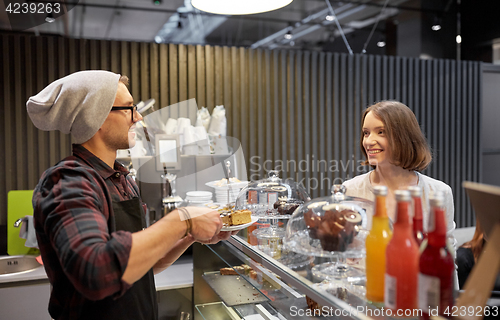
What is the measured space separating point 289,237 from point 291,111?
3.56 metres

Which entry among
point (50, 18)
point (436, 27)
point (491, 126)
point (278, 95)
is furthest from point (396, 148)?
point (436, 27)

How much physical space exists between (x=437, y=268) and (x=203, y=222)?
72 centimetres

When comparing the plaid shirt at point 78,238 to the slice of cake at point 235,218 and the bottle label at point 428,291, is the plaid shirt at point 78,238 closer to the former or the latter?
the slice of cake at point 235,218

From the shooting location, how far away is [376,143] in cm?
206

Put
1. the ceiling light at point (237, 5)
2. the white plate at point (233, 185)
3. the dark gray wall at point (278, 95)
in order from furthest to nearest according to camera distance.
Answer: the dark gray wall at point (278, 95)
the white plate at point (233, 185)
the ceiling light at point (237, 5)

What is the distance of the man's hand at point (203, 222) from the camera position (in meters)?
1.27

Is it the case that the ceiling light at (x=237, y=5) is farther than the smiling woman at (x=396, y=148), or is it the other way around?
the ceiling light at (x=237, y=5)

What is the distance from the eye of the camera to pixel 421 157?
2.03m

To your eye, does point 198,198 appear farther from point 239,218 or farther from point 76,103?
point 76,103

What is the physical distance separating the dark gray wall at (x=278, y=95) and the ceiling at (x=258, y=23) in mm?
1091

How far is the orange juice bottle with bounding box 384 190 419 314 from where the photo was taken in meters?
0.83

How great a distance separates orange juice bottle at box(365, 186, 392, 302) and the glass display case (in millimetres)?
49

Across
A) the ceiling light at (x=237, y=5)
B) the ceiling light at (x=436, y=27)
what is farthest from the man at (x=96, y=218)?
the ceiling light at (x=436, y=27)

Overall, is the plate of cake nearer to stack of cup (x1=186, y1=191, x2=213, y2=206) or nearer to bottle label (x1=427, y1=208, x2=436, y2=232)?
bottle label (x1=427, y1=208, x2=436, y2=232)
